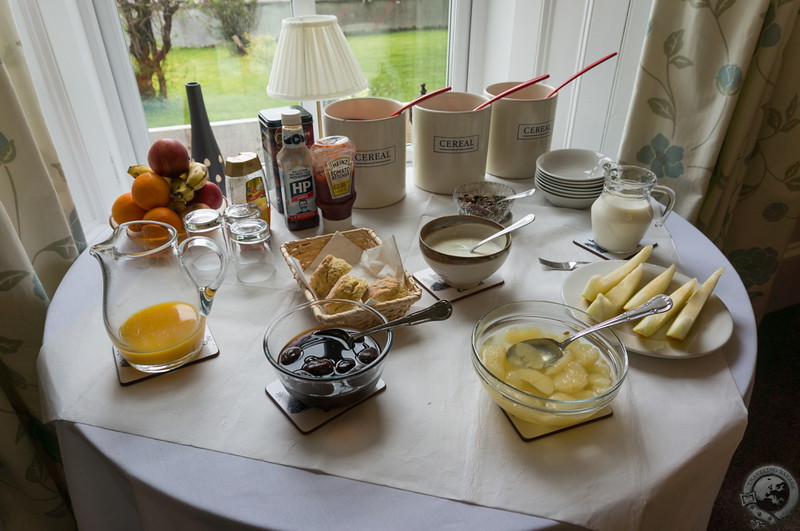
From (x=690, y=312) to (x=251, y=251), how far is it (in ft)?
2.36

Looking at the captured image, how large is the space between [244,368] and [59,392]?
0.23m

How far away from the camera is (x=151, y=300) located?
0.74m

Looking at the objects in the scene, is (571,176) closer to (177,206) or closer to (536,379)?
(536,379)

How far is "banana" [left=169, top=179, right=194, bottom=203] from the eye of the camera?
3.32ft

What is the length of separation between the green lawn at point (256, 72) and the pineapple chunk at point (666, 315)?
147 cm

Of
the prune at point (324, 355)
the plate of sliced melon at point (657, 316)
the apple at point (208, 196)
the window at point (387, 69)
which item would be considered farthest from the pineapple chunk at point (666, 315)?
the window at point (387, 69)

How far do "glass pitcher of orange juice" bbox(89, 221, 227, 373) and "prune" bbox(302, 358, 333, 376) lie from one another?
0.20 meters

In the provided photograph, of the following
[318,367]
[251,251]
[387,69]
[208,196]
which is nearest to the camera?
[318,367]

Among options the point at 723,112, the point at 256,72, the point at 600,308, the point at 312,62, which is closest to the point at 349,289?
the point at 600,308

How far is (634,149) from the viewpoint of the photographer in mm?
1457

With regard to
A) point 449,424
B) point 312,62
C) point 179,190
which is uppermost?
point 312,62

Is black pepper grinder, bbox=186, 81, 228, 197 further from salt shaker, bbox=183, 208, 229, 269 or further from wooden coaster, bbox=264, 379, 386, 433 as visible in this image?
wooden coaster, bbox=264, 379, 386, 433

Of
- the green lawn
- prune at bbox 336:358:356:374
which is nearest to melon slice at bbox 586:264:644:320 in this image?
prune at bbox 336:358:356:374

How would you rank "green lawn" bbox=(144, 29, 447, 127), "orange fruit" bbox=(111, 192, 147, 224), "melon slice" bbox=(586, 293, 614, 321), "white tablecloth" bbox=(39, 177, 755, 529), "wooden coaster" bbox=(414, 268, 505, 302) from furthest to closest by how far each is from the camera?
"green lawn" bbox=(144, 29, 447, 127) < "orange fruit" bbox=(111, 192, 147, 224) < "wooden coaster" bbox=(414, 268, 505, 302) < "melon slice" bbox=(586, 293, 614, 321) < "white tablecloth" bbox=(39, 177, 755, 529)
